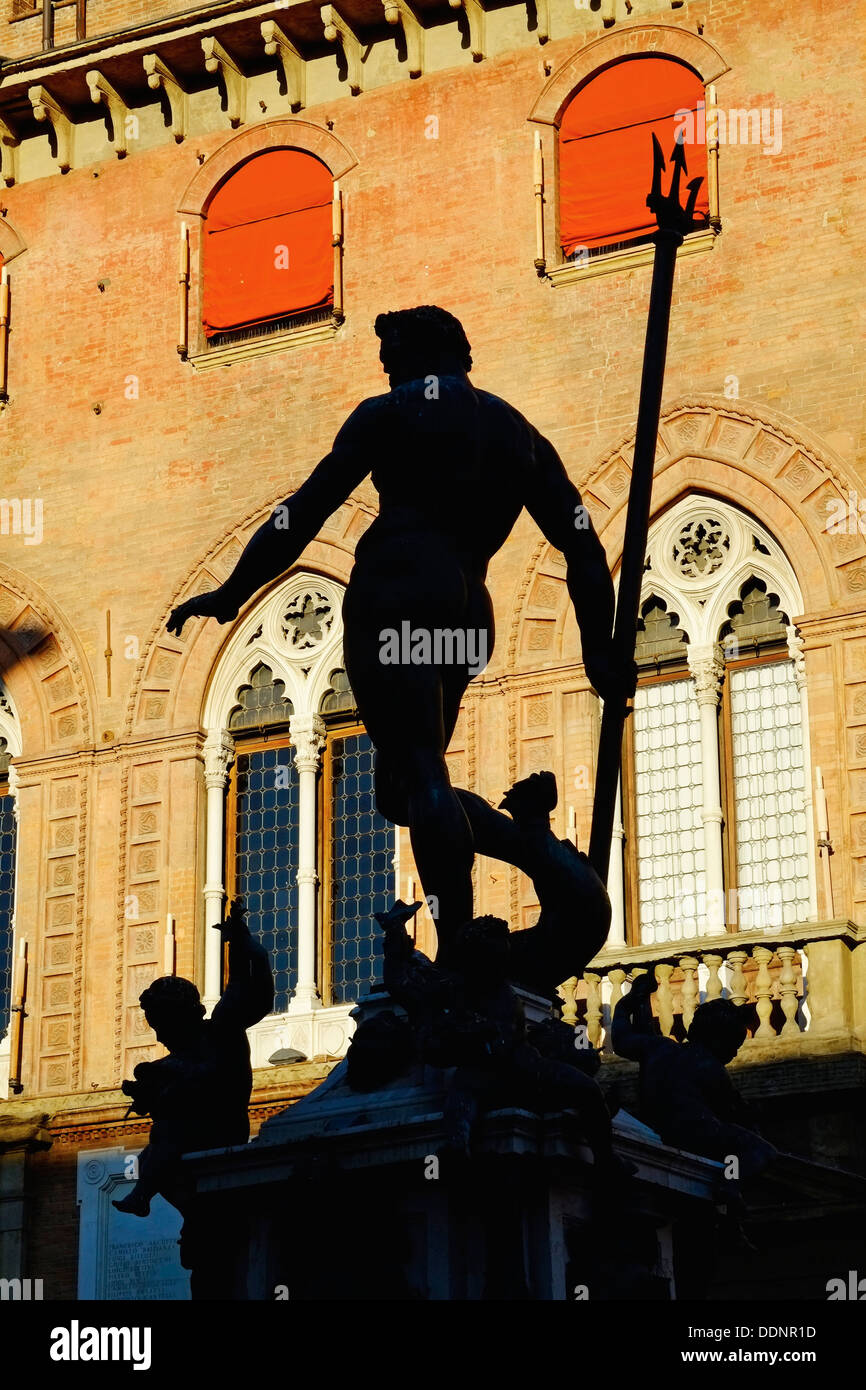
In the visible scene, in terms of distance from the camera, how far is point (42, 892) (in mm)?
22188

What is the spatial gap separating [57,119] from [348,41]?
2802 mm

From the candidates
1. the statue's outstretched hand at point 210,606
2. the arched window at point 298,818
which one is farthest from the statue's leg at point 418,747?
the arched window at point 298,818

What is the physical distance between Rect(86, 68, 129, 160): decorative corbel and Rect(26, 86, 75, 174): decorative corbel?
13.2 inches

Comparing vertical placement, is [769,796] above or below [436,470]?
above

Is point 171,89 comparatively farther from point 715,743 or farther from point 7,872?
point 715,743

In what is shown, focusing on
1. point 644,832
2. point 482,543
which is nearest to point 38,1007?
point 644,832

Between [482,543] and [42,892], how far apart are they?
13.5 m

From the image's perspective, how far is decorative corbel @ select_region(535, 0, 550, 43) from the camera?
22516 mm

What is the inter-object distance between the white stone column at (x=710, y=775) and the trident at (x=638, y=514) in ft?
34.3

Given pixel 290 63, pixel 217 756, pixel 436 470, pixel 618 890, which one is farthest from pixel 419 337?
pixel 290 63

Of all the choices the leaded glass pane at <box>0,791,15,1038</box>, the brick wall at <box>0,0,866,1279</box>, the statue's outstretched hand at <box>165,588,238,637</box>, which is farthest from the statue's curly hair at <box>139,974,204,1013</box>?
the leaded glass pane at <box>0,791,15,1038</box>

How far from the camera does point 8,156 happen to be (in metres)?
24.7

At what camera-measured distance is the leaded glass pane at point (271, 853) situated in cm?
2153
